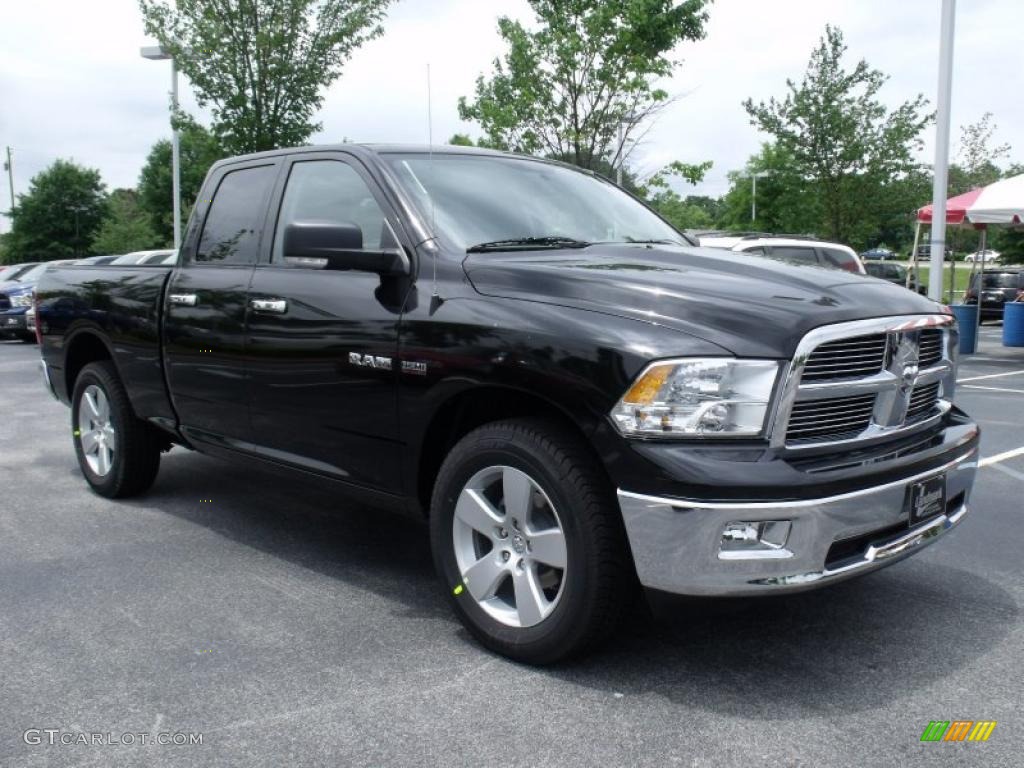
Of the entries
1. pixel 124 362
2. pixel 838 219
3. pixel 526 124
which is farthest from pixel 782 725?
pixel 838 219

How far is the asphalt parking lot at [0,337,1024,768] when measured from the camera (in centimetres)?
286

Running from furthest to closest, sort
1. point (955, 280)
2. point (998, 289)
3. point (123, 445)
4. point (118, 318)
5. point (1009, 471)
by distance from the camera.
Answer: point (955, 280) < point (998, 289) < point (1009, 471) < point (123, 445) < point (118, 318)

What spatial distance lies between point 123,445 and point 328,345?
2.24 metres

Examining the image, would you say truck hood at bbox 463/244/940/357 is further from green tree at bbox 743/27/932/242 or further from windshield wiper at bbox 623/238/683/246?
green tree at bbox 743/27/932/242

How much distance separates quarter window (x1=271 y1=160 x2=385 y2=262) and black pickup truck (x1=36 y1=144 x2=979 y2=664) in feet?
0.04

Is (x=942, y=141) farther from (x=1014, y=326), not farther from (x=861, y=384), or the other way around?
(x=861, y=384)

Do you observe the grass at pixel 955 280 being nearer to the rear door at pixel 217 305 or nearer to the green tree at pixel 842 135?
the green tree at pixel 842 135

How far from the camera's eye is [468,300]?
3.56 metres

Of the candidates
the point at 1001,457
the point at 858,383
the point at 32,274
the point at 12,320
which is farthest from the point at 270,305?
the point at 32,274

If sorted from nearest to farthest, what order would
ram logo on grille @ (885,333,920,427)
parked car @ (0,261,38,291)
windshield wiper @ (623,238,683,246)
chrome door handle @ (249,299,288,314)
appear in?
ram logo on grille @ (885,333,920,427) → chrome door handle @ (249,299,288,314) → windshield wiper @ (623,238,683,246) → parked car @ (0,261,38,291)

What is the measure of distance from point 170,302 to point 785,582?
135 inches

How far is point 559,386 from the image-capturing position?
3174 millimetres

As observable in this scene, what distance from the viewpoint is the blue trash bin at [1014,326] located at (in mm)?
16484

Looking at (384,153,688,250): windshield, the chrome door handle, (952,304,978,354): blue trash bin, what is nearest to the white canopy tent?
(952,304,978,354): blue trash bin
